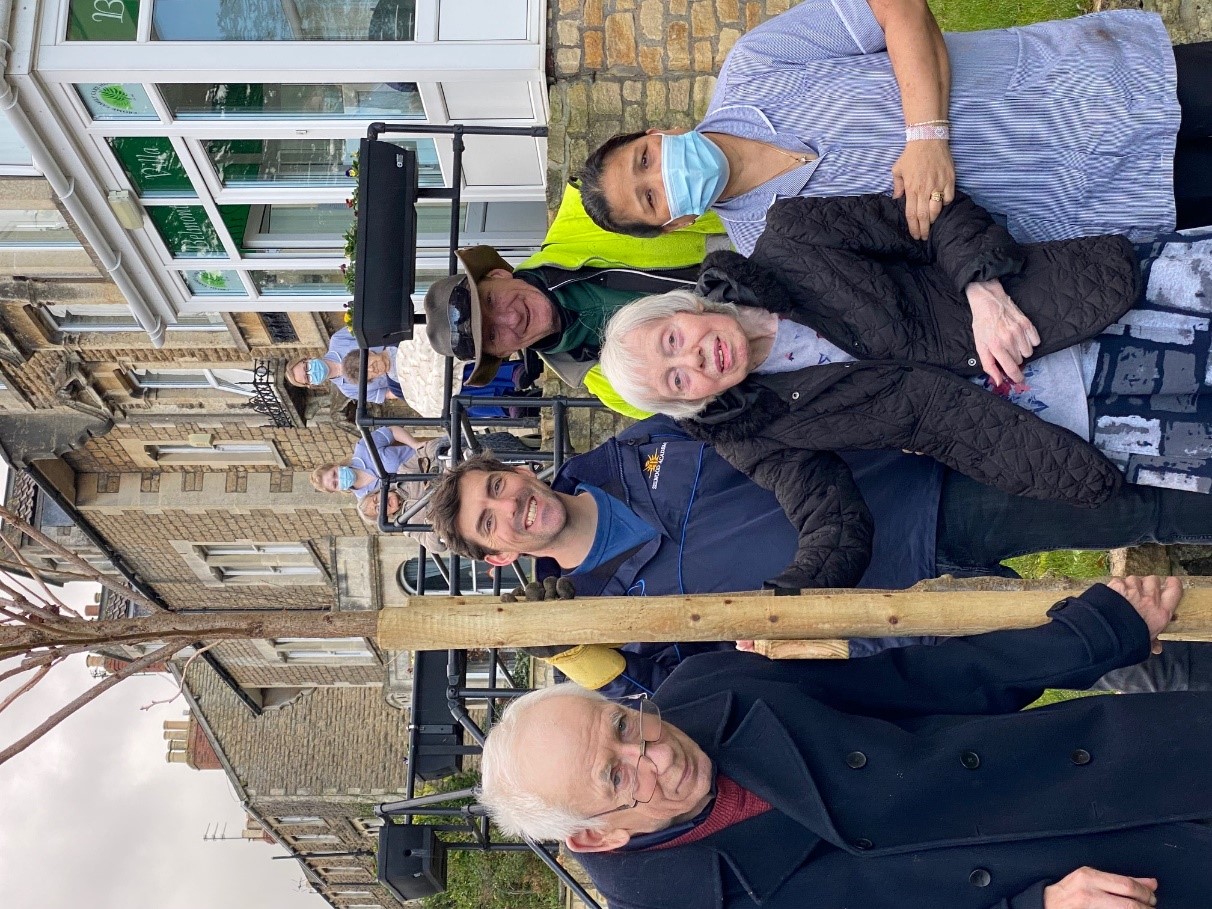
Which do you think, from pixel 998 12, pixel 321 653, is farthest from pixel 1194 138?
pixel 321 653

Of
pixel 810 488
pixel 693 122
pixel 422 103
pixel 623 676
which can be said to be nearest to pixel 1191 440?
pixel 810 488

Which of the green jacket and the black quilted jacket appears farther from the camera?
the green jacket

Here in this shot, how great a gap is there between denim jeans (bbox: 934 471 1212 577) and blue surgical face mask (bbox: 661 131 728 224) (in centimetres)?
136

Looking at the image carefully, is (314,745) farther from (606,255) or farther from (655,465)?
(655,465)

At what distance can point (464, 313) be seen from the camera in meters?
4.45

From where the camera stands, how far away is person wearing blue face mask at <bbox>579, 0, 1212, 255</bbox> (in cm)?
318

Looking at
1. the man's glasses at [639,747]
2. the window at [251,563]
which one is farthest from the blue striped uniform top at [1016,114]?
the window at [251,563]

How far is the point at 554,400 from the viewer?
516cm

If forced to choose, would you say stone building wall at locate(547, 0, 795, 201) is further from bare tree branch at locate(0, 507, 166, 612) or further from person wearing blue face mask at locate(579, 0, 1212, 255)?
bare tree branch at locate(0, 507, 166, 612)

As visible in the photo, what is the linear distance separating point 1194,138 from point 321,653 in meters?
18.7

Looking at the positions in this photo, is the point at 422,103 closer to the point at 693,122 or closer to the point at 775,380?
the point at 693,122

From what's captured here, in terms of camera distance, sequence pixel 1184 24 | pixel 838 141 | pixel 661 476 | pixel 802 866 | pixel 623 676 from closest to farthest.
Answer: pixel 802 866 → pixel 838 141 → pixel 623 676 → pixel 661 476 → pixel 1184 24

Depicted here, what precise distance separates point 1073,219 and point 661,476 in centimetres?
169

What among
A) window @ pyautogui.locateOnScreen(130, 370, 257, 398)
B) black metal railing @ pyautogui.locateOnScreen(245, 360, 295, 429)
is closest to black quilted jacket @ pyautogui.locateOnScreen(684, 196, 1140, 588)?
black metal railing @ pyautogui.locateOnScreen(245, 360, 295, 429)
